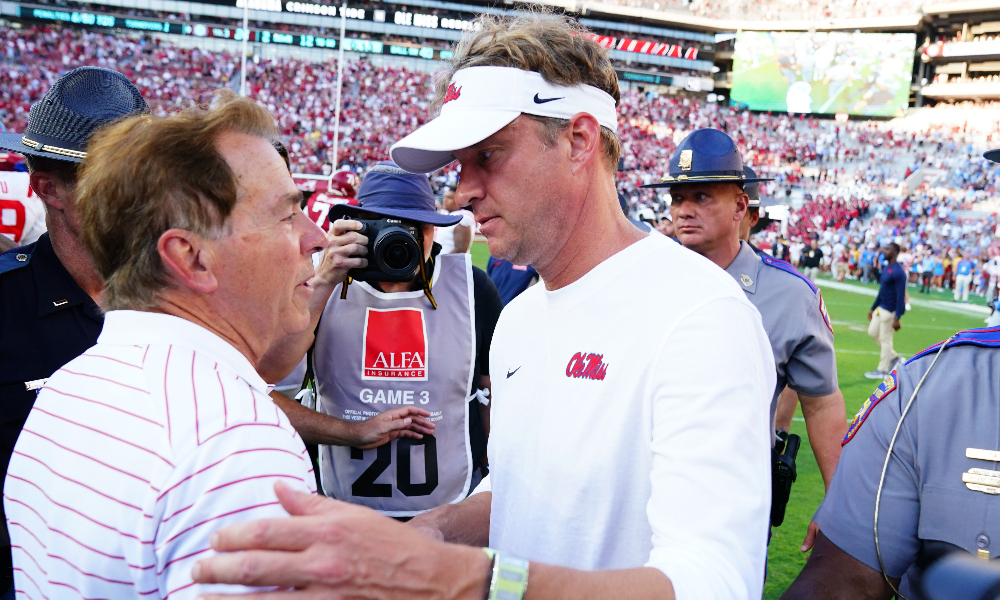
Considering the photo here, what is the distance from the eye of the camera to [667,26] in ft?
194

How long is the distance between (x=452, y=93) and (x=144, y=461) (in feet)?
3.42

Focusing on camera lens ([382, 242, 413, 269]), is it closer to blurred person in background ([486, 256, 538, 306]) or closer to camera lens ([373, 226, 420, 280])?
camera lens ([373, 226, 420, 280])

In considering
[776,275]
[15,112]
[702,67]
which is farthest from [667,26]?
[776,275]

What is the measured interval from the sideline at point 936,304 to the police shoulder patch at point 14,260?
2129cm

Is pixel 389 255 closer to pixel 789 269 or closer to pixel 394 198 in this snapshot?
pixel 394 198

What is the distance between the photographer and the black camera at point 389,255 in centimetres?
277

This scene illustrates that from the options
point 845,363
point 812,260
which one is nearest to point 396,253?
point 845,363

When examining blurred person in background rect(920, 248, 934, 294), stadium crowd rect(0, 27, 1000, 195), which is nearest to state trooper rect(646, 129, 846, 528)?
blurred person in background rect(920, 248, 934, 294)

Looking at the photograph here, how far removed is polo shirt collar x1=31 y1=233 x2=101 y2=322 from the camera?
2.29 m

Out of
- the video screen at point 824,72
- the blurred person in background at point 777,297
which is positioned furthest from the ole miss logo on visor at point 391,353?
the video screen at point 824,72

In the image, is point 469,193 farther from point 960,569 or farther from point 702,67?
point 702,67

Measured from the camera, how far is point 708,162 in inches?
152

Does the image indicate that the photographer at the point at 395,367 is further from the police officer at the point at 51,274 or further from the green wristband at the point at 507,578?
the green wristband at the point at 507,578

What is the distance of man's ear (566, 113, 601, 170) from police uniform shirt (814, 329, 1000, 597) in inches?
35.9
